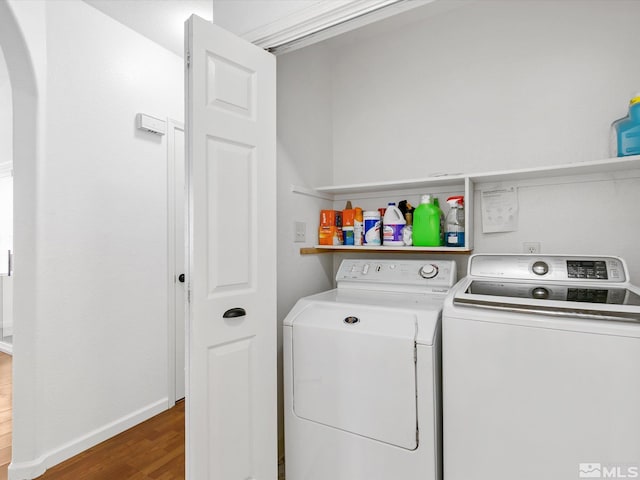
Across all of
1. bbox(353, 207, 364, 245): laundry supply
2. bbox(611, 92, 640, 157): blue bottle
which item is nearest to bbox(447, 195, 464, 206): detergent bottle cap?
bbox(353, 207, 364, 245): laundry supply

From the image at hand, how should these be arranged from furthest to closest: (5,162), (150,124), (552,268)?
(5,162), (150,124), (552,268)

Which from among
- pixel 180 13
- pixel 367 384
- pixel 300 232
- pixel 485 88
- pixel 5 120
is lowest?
pixel 367 384

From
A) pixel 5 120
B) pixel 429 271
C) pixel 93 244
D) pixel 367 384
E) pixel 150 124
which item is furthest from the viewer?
pixel 5 120

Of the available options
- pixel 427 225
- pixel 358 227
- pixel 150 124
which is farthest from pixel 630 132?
pixel 150 124

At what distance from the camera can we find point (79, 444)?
6.50 feet

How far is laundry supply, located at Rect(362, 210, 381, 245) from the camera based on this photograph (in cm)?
198

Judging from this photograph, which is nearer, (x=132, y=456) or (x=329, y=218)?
(x=132, y=456)

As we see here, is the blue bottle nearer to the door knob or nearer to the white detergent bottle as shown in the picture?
the white detergent bottle

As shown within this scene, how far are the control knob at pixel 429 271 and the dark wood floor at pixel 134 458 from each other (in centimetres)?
167

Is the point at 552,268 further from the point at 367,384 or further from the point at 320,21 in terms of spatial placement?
the point at 320,21

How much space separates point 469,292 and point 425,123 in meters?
1.18

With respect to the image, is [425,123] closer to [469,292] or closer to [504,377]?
[469,292]

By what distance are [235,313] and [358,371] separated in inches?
22.6

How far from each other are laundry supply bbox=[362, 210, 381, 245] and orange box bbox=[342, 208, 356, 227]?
0.12 metres
